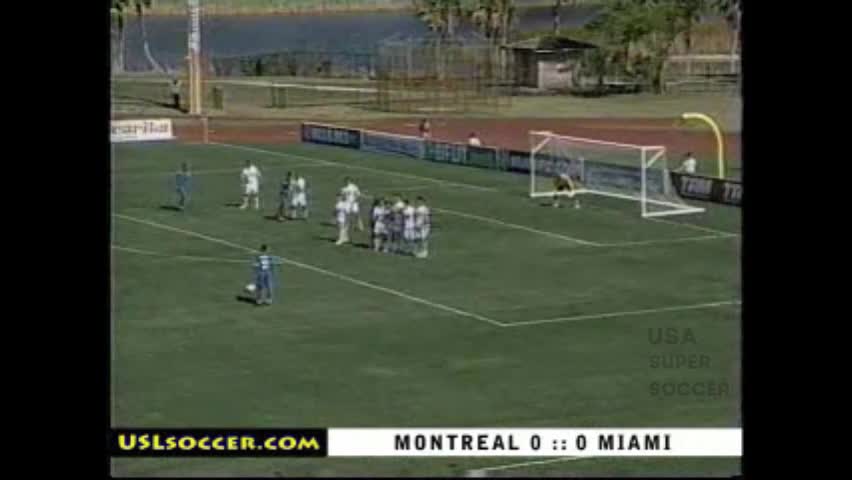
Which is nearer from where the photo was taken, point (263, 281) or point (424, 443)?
point (424, 443)

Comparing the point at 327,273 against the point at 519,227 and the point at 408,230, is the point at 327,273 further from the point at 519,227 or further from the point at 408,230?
the point at 519,227

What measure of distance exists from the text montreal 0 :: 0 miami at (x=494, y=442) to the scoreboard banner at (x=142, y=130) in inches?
1935

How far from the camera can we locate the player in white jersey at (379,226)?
129ft

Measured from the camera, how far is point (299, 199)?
44.8 metres

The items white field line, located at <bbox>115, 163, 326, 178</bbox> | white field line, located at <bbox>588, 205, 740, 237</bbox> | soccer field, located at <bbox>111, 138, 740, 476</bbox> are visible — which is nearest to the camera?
soccer field, located at <bbox>111, 138, 740, 476</bbox>

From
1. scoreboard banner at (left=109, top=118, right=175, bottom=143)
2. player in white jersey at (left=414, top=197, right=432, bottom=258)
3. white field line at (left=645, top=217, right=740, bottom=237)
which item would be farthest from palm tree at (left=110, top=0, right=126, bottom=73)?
player in white jersey at (left=414, top=197, right=432, bottom=258)

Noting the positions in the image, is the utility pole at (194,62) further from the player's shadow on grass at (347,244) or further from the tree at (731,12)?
the player's shadow on grass at (347,244)

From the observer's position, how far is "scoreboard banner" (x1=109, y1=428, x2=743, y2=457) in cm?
2073

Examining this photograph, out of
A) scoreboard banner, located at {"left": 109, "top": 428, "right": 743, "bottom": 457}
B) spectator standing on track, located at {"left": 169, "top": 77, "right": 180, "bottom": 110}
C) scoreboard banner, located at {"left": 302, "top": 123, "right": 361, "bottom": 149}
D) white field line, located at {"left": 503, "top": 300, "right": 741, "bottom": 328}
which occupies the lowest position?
scoreboard banner, located at {"left": 109, "top": 428, "right": 743, "bottom": 457}

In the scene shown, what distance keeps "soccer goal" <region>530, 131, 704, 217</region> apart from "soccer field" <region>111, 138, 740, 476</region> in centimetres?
94

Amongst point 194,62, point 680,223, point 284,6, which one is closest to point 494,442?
point 680,223

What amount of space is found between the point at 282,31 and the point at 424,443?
14840 centimetres

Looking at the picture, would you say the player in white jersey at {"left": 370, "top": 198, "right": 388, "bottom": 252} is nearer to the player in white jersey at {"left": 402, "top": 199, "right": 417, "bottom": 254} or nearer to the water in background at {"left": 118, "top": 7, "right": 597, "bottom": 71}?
the player in white jersey at {"left": 402, "top": 199, "right": 417, "bottom": 254}
